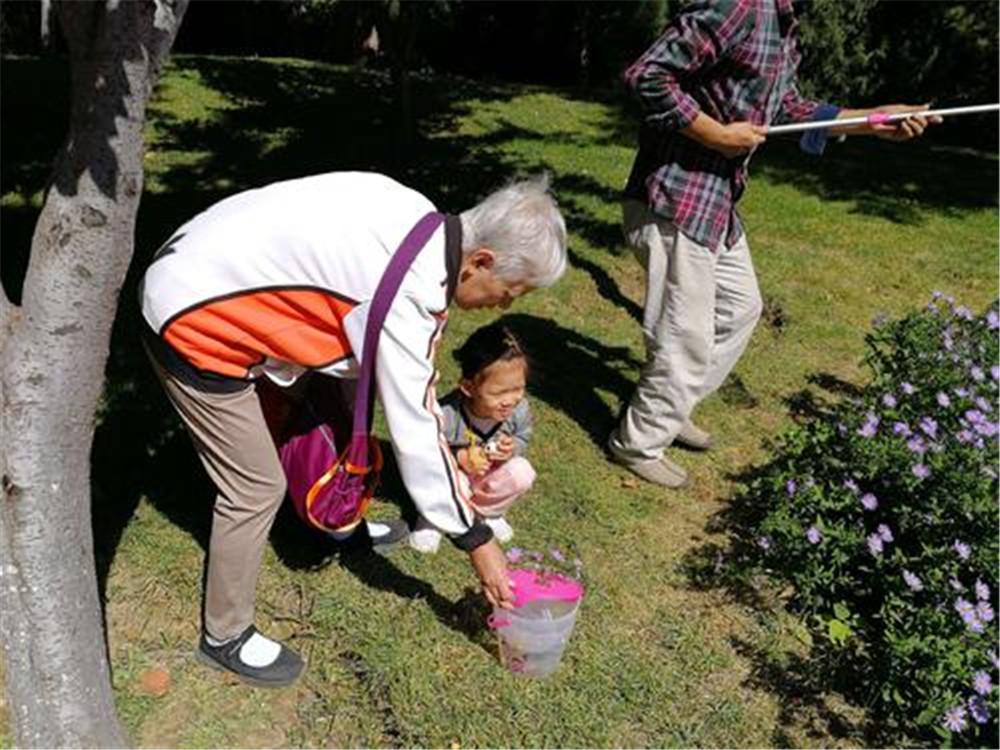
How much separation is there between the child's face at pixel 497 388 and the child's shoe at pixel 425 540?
0.48 metres

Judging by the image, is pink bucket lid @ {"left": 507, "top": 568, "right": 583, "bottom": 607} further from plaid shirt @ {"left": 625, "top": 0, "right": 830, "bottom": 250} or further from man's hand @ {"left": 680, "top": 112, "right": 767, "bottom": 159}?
man's hand @ {"left": 680, "top": 112, "right": 767, "bottom": 159}

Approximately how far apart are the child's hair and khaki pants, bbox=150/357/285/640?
28.8 inches

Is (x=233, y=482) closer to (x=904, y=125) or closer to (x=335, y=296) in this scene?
(x=335, y=296)

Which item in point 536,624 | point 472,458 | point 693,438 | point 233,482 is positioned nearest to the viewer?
point 233,482

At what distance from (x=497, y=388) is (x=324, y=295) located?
0.93 m

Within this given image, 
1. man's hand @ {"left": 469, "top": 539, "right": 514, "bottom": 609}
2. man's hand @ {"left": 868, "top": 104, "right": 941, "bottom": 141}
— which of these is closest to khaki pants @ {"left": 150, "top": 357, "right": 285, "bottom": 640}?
man's hand @ {"left": 469, "top": 539, "right": 514, "bottom": 609}

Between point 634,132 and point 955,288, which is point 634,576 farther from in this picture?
point 634,132

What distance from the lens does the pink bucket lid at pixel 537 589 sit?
3.07 meters

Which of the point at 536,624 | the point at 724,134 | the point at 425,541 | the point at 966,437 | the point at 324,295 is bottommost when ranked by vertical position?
the point at 425,541

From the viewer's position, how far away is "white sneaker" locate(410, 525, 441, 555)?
3.58 metres

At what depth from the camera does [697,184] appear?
12.3 ft

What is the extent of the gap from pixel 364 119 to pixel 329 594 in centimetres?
652

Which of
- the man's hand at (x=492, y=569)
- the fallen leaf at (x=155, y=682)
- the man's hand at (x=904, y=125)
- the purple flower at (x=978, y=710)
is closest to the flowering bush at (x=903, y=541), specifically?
the purple flower at (x=978, y=710)

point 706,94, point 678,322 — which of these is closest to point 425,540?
point 678,322
